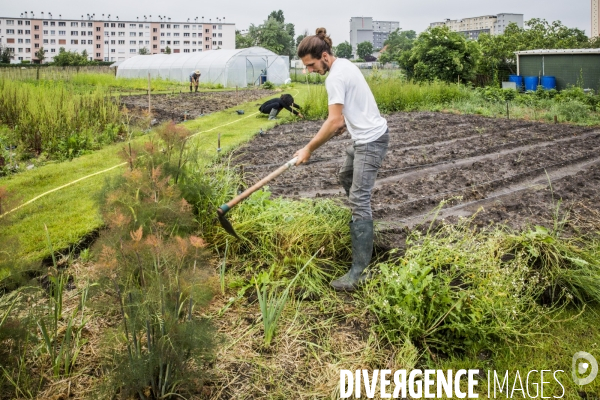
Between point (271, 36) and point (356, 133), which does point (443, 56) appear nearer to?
point (356, 133)

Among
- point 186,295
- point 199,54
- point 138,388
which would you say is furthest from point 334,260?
point 199,54

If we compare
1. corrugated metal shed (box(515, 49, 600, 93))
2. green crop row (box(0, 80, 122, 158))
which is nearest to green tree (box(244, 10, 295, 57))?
corrugated metal shed (box(515, 49, 600, 93))

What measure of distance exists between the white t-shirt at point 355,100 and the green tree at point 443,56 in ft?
51.9

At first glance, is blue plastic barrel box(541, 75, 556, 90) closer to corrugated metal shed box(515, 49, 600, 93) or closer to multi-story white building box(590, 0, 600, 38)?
corrugated metal shed box(515, 49, 600, 93)

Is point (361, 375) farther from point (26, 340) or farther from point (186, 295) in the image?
point (26, 340)

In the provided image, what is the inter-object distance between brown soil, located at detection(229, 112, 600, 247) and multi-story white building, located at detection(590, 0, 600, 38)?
26562 millimetres

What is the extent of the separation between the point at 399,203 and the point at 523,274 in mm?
1984

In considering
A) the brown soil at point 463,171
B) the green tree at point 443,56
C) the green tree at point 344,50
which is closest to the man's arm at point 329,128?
the brown soil at point 463,171

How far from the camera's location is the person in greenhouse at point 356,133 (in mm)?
3273

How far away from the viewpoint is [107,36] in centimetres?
9756

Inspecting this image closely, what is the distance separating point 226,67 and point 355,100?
1014 inches

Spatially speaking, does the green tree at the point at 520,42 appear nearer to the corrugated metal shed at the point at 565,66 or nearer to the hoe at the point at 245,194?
the corrugated metal shed at the point at 565,66

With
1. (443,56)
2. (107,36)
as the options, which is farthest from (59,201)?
(107,36)

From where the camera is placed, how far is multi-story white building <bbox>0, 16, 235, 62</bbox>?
93062 millimetres
